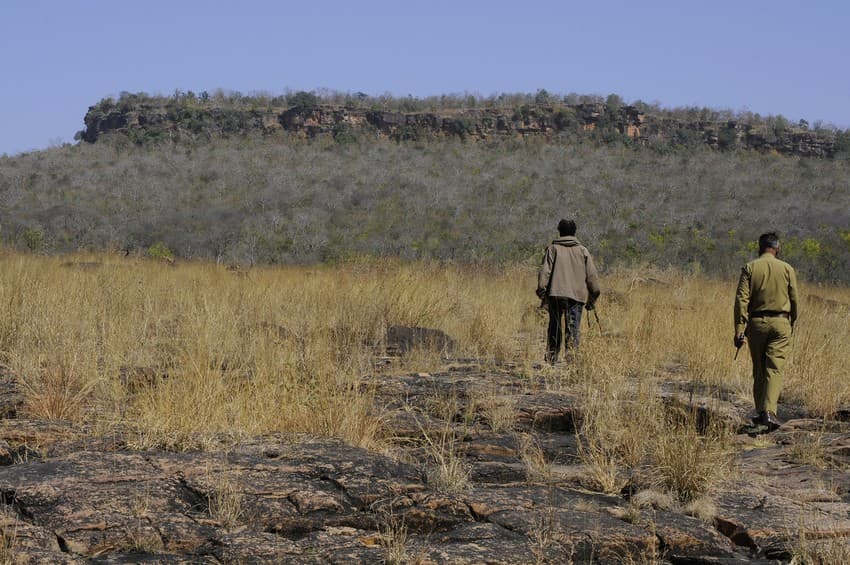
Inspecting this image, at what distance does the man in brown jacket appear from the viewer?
10570 millimetres

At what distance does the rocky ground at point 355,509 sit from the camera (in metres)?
4.42

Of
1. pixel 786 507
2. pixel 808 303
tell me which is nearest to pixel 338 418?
pixel 786 507

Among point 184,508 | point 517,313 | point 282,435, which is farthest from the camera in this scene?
point 517,313

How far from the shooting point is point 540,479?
5992 mm

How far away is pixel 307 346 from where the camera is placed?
336 inches

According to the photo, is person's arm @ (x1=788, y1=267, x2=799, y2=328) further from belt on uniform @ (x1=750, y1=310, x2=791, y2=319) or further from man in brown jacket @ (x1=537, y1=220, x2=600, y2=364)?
man in brown jacket @ (x1=537, y1=220, x2=600, y2=364)

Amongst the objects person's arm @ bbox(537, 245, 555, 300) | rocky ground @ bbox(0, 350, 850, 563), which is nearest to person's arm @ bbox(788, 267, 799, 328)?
rocky ground @ bbox(0, 350, 850, 563)

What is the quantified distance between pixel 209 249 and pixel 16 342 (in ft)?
71.6

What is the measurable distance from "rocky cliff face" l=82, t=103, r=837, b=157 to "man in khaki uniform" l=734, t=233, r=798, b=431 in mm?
48793

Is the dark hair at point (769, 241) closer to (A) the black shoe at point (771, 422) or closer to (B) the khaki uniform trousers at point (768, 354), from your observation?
(B) the khaki uniform trousers at point (768, 354)

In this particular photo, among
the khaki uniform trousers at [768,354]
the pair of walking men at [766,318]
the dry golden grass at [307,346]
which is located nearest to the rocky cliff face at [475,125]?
the dry golden grass at [307,346]

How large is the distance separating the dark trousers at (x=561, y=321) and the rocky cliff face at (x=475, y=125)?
46480 mm

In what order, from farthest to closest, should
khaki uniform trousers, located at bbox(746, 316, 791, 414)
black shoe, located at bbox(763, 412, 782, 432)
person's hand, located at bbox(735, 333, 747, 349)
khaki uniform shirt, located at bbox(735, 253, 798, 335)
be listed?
1. person's hand, located at bbox(735, 333, 747, 349)
2. khaki uniform shirt, located at bbox(735, 253, 798, 335)
3. khaki uniform trousers, located at bbox(746, 316, 791, 414)
4. black shoe, located at bbox(763, 412, 782, 432)

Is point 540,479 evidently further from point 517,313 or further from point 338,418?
point 517,313
